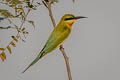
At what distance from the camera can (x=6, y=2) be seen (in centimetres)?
56

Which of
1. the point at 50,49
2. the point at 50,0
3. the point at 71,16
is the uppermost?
the point at 50,0

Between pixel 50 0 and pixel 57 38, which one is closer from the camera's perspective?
pixel 50 0

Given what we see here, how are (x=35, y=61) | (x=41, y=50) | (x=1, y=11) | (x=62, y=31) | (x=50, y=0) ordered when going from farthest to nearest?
1. (x=62, y=31)
2. (x=41, y=50)
3. (x=35, y=61)
4. (x=50, y=0)
5. (x=1, y=11)

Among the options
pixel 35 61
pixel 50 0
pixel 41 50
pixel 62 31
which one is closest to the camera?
pixel 50 0

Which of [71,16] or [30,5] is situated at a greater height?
[30,5]

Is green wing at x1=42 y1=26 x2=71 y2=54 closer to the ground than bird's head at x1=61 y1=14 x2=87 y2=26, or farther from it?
closer to the ground

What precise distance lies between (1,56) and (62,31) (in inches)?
18.4

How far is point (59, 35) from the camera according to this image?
3.11 ft

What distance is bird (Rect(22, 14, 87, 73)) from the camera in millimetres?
848

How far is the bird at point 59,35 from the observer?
85cm

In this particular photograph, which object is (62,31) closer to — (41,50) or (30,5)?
(41,50)

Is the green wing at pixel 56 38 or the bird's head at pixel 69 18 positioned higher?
the bird's head at pixel 69 18

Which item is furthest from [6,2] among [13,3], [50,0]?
[50,0]

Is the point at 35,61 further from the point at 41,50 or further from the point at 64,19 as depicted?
the point at 64,19
